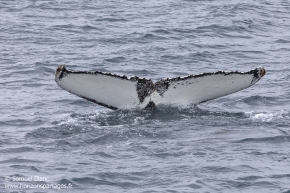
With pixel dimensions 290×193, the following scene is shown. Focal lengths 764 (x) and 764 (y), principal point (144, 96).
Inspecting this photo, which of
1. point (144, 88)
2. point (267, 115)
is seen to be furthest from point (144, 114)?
point (267, 115)

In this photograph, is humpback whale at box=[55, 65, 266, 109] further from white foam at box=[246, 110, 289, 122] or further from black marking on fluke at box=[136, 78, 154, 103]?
white foam at box=[246, 110, 289, 122]

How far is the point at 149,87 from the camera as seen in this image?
11.3 m

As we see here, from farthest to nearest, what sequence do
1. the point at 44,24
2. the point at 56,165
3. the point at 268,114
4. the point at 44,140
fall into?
the point at 44,24 → the point at 268,114 → the point at 44,140 → the point at 56,165

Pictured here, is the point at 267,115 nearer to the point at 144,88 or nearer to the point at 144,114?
the point at 144,114

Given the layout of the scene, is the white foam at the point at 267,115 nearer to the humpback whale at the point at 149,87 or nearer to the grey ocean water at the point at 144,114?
the grey ocean water at the point at 144,114

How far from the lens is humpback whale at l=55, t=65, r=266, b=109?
1105 centimetres

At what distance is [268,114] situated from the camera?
12359 millimetres

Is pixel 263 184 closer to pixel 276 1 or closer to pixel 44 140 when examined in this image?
pixel 44 140

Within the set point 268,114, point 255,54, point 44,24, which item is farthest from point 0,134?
point 44,24

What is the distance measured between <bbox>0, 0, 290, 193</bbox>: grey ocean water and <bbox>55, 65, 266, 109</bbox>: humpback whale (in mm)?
251

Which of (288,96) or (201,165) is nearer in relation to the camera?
(201,165)

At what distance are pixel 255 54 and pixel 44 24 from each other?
7020 millimetres

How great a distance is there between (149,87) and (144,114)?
50 cm

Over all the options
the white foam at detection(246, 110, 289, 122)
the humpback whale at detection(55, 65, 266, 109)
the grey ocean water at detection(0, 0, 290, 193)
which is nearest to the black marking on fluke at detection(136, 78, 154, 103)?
the humpback whale at detection(55, 65, 266, 109)
